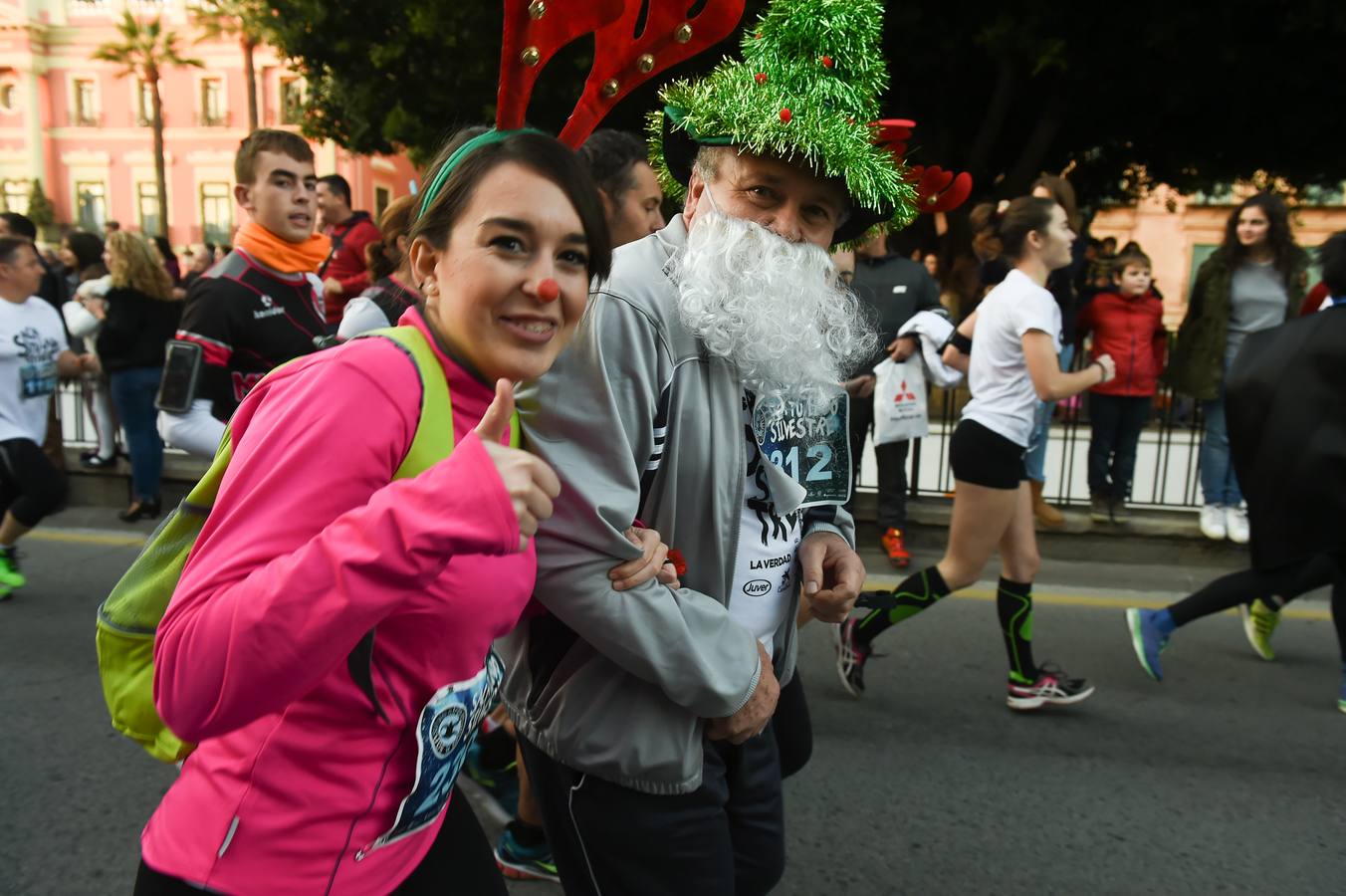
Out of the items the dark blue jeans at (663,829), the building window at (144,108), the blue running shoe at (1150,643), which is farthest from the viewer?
the building window at (144,108)

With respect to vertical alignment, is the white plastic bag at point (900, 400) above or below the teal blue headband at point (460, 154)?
below

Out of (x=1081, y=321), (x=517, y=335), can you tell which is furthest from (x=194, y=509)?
(x=1081, y=321)

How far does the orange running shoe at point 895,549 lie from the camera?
19.8ft

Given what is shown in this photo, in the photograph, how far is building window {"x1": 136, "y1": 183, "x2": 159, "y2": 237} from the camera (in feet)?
135

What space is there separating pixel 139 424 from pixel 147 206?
4035cm

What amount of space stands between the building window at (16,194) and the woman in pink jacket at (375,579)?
4832 centimetres

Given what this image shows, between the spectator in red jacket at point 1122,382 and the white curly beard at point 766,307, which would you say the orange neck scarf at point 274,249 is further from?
the spectator in red jacket at point 1122,382

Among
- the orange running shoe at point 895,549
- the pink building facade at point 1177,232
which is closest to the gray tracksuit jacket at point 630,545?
the orange running shoe at point 895,549

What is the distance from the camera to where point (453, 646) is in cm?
135

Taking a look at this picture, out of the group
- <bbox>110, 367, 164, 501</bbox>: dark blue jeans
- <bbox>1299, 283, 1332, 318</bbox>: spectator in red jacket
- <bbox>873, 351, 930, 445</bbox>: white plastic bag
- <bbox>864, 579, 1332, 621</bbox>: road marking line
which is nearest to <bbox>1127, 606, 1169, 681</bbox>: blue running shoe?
<bbox>864, 579, 1332, 621</bbox>: road marking line

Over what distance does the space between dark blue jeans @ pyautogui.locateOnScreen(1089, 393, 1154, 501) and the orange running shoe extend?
1.51 m

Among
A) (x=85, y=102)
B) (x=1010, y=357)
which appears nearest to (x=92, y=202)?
(x=85, y=102)

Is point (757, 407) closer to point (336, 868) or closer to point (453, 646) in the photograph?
point (453, 646)

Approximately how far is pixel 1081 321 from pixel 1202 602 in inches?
132
